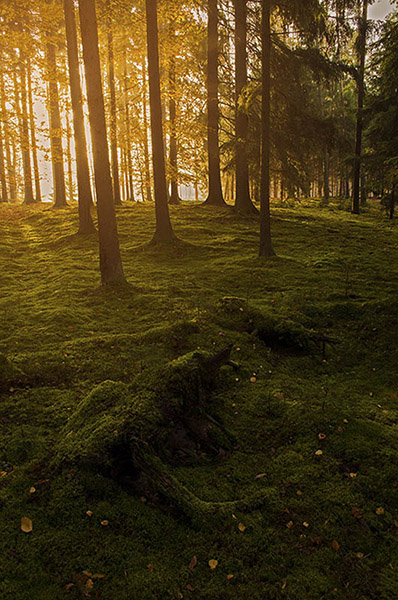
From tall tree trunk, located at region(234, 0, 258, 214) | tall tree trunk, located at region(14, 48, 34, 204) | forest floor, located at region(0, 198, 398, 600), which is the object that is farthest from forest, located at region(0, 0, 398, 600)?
tall tree trunk, located at region(234, 0, 258, 214)

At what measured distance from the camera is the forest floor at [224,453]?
8.88 feet

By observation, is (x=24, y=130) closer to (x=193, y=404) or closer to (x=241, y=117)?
(x=241, y=117)

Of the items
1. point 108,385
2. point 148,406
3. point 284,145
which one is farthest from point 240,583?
point 284,145

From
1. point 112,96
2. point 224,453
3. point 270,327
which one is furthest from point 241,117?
point 224,453

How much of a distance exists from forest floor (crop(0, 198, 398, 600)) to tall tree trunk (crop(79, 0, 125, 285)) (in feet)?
3.52

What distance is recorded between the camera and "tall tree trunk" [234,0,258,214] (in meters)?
14.1

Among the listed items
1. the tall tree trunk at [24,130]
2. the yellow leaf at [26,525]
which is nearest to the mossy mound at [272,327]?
the yellow leaf at [26,525]

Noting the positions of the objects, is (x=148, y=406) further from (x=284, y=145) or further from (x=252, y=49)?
(x=252, y=49)

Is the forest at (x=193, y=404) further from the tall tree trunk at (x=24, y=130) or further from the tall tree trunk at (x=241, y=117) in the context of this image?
the tall tree trunk at (x=241, y=117)

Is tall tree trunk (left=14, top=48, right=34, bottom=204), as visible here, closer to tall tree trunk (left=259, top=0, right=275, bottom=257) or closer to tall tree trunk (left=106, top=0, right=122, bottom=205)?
tall tree trunk (left=106, top=0, right=122, bottom=205)

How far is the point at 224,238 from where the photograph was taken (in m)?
13.0

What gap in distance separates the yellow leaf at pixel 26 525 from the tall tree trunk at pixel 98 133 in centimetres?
608

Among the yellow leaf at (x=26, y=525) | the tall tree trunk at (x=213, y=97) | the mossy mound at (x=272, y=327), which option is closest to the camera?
the yellow leaf at (x=26, y=525)

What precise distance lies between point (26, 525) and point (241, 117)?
15.1 metres
